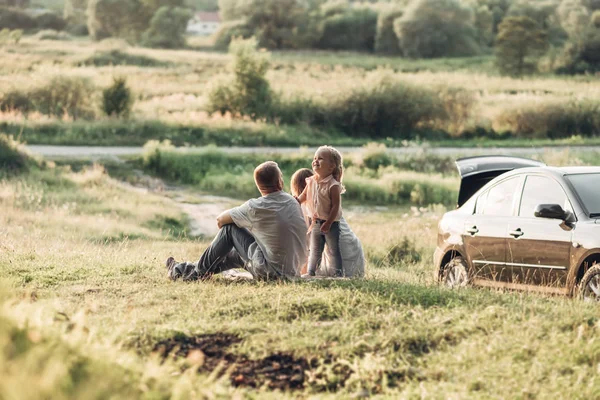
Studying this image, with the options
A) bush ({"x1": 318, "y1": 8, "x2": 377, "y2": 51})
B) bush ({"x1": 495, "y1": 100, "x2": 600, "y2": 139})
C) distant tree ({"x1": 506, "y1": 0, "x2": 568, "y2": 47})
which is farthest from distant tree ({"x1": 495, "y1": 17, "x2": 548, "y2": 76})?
bush ({"x1": 318, "y1": 8, "x2": 377, "y2": 51})

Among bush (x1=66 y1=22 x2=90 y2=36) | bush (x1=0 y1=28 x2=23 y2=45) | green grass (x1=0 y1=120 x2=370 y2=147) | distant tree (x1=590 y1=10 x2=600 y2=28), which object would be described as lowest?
green grass (x1=0 y1=120 x2=370 y2=147)

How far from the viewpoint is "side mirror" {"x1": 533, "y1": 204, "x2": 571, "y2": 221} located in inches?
365

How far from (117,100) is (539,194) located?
29.5m

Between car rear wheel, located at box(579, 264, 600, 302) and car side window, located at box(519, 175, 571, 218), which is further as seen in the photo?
car side window, located at box(519, 175, 571, 218)

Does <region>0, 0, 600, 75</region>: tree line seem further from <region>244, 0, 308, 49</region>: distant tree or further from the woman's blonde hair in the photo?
the woman's blonde hair

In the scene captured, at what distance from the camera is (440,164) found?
32.2m

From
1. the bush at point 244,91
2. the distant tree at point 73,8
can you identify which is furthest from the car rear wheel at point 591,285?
the distant tree at point 73,8

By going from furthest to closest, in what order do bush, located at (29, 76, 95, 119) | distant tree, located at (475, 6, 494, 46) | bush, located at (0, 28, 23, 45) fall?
distant tree, located at (475, 6, 494, 46)
bush, located at (0, 28, 23, 45)
bush, located at (29, 76, 95, 119)

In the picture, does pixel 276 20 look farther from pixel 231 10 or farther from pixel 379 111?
pixel 379 111

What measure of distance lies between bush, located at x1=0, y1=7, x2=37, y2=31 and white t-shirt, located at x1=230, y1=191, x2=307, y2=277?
95.9 m

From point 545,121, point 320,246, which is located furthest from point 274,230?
point 545,121

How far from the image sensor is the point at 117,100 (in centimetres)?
3772

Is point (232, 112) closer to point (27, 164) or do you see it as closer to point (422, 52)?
point (27, 164)

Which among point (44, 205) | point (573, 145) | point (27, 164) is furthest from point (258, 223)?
point (573, 145)
